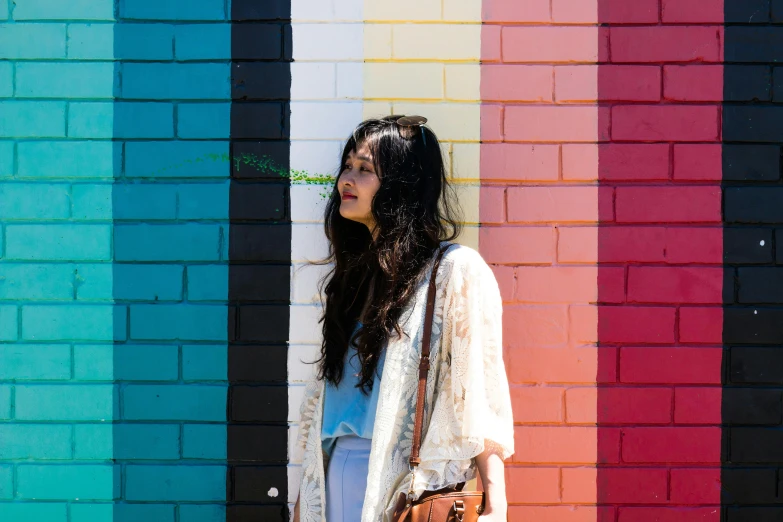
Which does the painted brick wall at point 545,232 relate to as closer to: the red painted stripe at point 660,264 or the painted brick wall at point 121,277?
the red painted stripe at point 660,264

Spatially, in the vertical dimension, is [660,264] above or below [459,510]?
above

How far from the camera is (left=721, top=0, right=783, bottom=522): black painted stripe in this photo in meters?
2.71

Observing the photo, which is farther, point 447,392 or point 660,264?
point 660,264

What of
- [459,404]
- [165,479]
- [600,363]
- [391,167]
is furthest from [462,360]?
[165,479]

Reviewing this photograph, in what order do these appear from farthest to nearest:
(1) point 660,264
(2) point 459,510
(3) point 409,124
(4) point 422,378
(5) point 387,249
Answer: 1. (1) point 660,264
2. (3) point 409,124
3. (5) point 387,249
4. (4) point 422,378
5. (2) point 459,510

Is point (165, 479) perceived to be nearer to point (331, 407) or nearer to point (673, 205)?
point (331, 407)

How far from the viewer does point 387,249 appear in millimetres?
2100

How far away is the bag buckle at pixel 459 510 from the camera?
1.85 meters

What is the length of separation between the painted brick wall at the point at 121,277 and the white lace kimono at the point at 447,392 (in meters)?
1.00

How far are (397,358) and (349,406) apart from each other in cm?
24

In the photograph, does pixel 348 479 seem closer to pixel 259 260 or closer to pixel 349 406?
pixel 349 406

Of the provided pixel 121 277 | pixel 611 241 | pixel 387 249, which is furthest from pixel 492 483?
pixel 121 277

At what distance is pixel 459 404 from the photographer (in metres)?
1.92

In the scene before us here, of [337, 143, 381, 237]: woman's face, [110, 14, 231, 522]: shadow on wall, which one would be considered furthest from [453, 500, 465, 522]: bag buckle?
[110, 14, 231, 522]: shadow on wall
